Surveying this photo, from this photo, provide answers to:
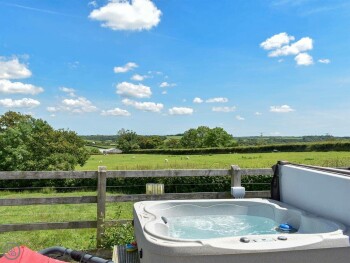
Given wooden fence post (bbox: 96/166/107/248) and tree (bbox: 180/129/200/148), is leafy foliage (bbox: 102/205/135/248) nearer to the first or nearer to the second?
wooden fence post (bbox: 96/166/107/248)

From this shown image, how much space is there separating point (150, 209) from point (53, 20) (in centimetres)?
829

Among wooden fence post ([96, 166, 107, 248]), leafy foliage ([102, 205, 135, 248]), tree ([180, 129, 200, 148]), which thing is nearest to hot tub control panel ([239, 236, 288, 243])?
leafy foliage ([102, 205, 135, 248])

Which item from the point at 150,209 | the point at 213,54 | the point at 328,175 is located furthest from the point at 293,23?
the point at 150,209

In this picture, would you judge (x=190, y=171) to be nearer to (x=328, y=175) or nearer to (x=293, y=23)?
(x=328, y=175)

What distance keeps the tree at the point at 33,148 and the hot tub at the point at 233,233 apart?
1207cm

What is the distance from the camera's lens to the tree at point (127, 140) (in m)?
60.8

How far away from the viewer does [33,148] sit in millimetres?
15469

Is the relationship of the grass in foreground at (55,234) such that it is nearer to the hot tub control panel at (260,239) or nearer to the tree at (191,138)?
the hot tub control panel at (260,239)

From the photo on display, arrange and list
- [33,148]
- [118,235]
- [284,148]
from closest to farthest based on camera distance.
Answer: [118,235]
[33,148]
[284,148]

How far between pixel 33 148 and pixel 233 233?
42.8ft

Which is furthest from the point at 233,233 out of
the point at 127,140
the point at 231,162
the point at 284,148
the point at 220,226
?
the point at 127,140

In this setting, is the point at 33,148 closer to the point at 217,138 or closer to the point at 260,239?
the point at 260,239

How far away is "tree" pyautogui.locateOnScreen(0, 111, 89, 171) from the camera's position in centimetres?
1514

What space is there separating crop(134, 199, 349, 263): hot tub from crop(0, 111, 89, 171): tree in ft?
39.6
